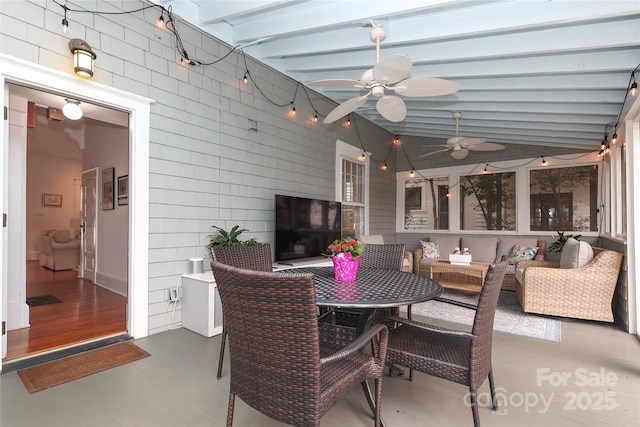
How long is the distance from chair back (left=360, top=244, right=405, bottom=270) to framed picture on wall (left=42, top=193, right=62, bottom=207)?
9.79m

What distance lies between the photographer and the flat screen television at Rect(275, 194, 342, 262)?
175 inches

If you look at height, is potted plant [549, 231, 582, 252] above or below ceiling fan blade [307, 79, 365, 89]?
below

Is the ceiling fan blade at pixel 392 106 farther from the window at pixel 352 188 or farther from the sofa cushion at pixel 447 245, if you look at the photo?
the sofa cushion at pixel 447 245

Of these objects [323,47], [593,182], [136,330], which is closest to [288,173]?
[323,47]

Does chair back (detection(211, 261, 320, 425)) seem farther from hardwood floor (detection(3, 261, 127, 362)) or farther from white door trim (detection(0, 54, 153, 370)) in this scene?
hardwood floor (detection(3, 261, 127, 362))

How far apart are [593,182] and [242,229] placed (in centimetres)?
628

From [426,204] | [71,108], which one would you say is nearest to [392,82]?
[71,108]

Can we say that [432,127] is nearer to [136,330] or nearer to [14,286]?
[136,330]

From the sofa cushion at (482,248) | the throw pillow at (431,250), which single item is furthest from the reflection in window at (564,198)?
the throw pillow at (431,250)

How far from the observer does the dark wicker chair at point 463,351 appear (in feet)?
5.49

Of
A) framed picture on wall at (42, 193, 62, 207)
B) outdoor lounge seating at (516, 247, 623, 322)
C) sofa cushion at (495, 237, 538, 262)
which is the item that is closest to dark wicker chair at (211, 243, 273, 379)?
outdoor lounge seating at (516, 247, 623, 322)

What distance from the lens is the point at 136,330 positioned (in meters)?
3.12

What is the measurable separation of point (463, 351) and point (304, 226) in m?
3.20

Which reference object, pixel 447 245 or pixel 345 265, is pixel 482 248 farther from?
pixel 345 265
